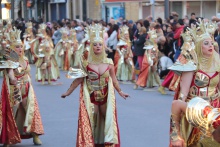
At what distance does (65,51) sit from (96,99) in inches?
599

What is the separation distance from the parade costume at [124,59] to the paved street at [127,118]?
1908 mm

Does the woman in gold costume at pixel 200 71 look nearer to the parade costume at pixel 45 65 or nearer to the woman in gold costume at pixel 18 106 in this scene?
the woman in gold costume at pixel 18 106

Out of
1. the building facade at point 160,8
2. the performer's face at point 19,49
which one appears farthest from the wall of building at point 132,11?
the performer's face at point 19,49

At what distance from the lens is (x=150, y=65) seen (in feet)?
56.0

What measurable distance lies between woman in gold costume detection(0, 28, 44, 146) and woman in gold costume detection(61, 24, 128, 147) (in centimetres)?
115

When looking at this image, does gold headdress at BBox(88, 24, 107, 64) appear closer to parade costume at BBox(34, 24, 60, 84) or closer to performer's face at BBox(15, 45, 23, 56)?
performer's face at BBox(15, 45, 23, 56)

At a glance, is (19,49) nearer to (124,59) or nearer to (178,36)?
(178,36)

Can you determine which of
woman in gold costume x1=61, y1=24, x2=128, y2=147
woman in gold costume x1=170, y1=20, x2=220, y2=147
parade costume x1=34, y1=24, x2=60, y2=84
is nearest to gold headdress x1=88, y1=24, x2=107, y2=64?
→ woman in gold costume x1=61, y1=24, x2=128, y2=147

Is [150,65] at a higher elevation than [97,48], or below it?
below

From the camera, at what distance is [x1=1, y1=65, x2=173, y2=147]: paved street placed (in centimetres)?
1021

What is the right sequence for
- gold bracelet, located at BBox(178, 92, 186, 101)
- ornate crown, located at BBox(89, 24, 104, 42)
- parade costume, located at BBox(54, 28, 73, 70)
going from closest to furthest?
gold bracelet, located at BBox(178, 92, 186, 101) → ornate crown, located at BBox(89, 24, 104, 42) → parade costume, located at BBox(54, 28, 73, 70)

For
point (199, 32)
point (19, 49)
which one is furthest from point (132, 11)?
point (199, 32)

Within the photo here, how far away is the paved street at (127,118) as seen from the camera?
10.2 m

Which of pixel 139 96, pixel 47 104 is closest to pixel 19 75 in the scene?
pixel 47 104
